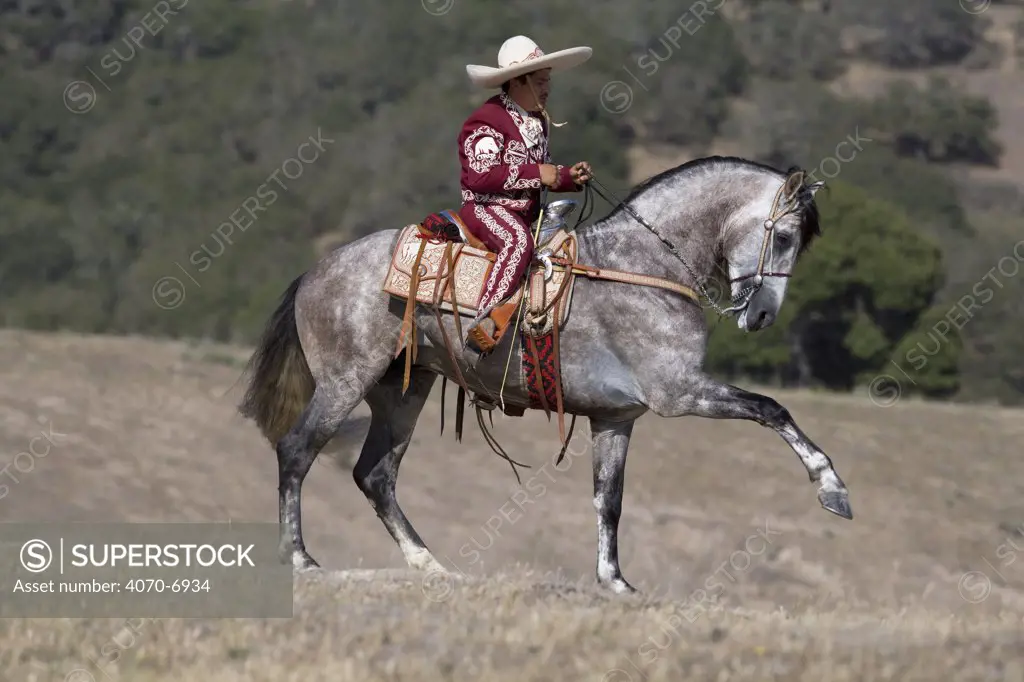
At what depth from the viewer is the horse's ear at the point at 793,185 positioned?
29.1ft

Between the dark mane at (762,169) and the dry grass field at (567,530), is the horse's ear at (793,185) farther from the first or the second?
the dry grass field at (567,530)

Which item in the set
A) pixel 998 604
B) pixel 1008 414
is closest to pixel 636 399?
pixel 998 604

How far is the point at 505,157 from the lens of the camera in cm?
911

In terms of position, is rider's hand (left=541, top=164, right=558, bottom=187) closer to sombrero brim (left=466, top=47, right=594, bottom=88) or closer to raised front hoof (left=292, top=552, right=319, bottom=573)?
sombrero brim (left=466, top=47, right=594, bottom=88)

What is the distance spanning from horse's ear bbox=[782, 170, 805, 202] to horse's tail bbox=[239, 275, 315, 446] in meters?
3.10

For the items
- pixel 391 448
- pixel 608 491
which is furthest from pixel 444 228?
pixel 608 491

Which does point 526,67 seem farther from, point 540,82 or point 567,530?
point 567,530

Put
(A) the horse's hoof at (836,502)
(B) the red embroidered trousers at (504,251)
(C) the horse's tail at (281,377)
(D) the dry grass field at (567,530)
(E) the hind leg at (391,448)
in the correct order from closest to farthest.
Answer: (D) the dry grass field at (567,530) → (A) the horse's hoof at (836,502) → (B) the red embroidered trousers at (504,251) → (E) the hind leg at (391,448) → (C) the horse's tail at (281,377)

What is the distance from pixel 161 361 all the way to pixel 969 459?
12.2 m

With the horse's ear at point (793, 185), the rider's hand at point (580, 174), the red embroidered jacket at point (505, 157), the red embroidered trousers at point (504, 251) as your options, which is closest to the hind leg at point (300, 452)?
the red embroidered trousers at point (504, 251)

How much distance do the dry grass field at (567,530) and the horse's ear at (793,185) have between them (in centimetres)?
231

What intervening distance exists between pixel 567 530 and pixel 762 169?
1119 cm

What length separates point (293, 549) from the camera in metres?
9.41

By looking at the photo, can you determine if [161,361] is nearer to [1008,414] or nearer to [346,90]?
[1008,414]
